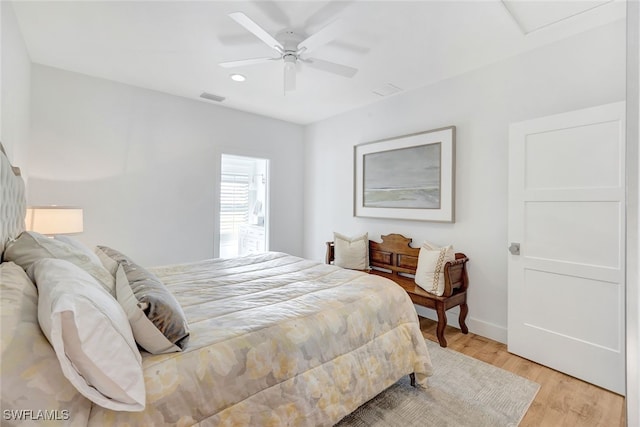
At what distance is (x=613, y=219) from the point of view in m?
2.07

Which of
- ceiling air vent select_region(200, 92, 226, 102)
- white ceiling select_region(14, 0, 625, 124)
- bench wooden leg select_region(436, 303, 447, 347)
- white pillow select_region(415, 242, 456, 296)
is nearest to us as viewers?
white ceiling select_region(14, 0, 625, 124)

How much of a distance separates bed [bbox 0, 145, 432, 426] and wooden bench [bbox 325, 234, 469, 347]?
82 centimetres

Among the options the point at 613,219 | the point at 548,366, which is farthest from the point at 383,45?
the point at 548,366

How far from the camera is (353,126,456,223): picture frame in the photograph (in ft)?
10.5

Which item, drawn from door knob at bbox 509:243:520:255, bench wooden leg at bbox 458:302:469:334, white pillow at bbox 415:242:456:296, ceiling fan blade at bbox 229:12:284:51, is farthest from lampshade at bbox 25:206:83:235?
door knob at bbox 509:243:520:255

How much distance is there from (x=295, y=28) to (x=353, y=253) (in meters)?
2.53

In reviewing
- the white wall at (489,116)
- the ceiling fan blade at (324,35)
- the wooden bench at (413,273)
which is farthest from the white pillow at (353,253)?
the ceiling fan blade at (324,35)

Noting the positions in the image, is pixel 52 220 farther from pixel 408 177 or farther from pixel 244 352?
pixel 408 177

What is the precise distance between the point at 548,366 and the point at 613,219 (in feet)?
4.12

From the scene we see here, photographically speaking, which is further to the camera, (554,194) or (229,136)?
(229,136)

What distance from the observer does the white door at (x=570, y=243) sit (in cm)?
207

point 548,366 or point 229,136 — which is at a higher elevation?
point 229,136

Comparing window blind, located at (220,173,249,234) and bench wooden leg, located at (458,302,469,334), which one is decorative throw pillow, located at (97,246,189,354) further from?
window blind, located at (220,173,249,234)

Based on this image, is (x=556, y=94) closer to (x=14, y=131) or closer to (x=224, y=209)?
(x=14, y=131)
